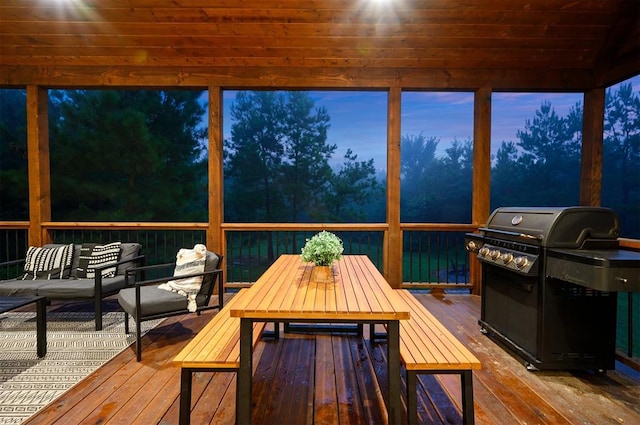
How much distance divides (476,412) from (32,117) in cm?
587

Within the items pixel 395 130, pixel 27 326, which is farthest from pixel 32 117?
pixel 395 130

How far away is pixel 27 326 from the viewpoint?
343cm

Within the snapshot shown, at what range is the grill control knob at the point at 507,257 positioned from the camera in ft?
→ 8.65

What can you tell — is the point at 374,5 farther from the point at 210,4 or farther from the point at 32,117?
the point at 32,117

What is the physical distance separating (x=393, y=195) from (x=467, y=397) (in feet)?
9.85

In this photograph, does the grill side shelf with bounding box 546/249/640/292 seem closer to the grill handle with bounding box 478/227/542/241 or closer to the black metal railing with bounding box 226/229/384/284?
the grill handle with bounding box 478/227/542/241

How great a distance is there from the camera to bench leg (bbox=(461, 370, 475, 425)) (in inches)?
68.0

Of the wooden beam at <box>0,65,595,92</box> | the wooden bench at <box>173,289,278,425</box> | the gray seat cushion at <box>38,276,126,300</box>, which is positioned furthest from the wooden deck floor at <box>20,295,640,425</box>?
the wooden beam at <box>0,65,595,92</box>

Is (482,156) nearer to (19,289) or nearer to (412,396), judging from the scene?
(412,396)

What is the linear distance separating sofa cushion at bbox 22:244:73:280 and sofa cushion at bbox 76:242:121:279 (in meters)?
0.17

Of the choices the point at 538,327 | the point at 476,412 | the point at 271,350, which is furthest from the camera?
the point at 271,350

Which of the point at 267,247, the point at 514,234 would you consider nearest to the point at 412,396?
the point at 514,234

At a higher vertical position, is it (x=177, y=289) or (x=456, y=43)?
(x=456, y=43)

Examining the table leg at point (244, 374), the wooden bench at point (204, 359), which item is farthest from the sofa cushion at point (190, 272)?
the table leg at point (244, 374)
